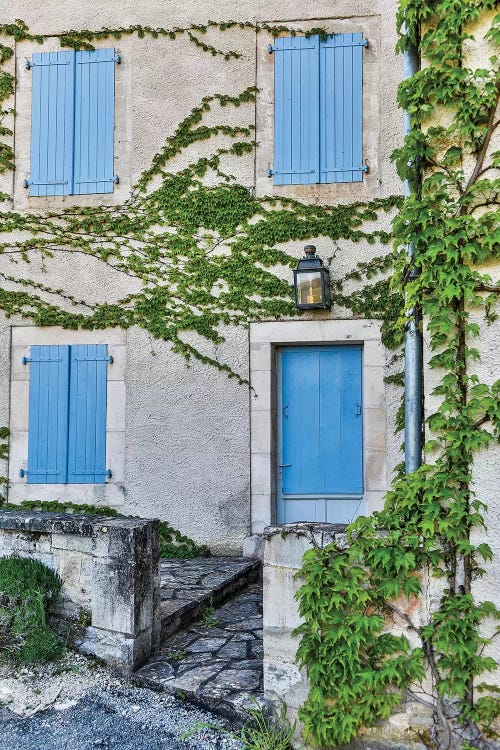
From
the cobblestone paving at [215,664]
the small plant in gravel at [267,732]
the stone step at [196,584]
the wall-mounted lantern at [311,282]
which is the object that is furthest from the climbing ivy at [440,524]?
the wall-mounted lantern at [311,282]

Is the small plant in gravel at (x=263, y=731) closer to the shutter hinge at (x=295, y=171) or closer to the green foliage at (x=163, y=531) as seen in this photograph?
the green foliage at (x=163, y=531)

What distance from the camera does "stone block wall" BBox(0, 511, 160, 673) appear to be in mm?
3549

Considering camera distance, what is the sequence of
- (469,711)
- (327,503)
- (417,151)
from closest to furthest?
(469,711) → (417,151) → (327,503)

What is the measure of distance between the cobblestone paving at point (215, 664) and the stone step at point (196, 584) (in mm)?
82

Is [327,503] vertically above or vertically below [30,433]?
below

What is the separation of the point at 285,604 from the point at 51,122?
17.9 feet

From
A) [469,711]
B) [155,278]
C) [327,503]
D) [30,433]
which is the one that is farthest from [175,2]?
[469,711]

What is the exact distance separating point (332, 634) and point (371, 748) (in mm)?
493

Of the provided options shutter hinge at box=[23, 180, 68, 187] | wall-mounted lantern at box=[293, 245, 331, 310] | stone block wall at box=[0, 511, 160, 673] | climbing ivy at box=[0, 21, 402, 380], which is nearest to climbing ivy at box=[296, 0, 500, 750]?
stone block wall at box=[0, 511, 160, 673]

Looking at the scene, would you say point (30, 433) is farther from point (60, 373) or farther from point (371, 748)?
point (371, 748)

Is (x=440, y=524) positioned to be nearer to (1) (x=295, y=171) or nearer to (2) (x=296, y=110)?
(1) (x=295, y=171)

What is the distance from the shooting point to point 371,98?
6133 mm

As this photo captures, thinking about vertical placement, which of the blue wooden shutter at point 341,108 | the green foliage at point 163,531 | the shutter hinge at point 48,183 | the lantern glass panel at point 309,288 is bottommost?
the green foliage at point 163,531

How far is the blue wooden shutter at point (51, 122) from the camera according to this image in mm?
6500
